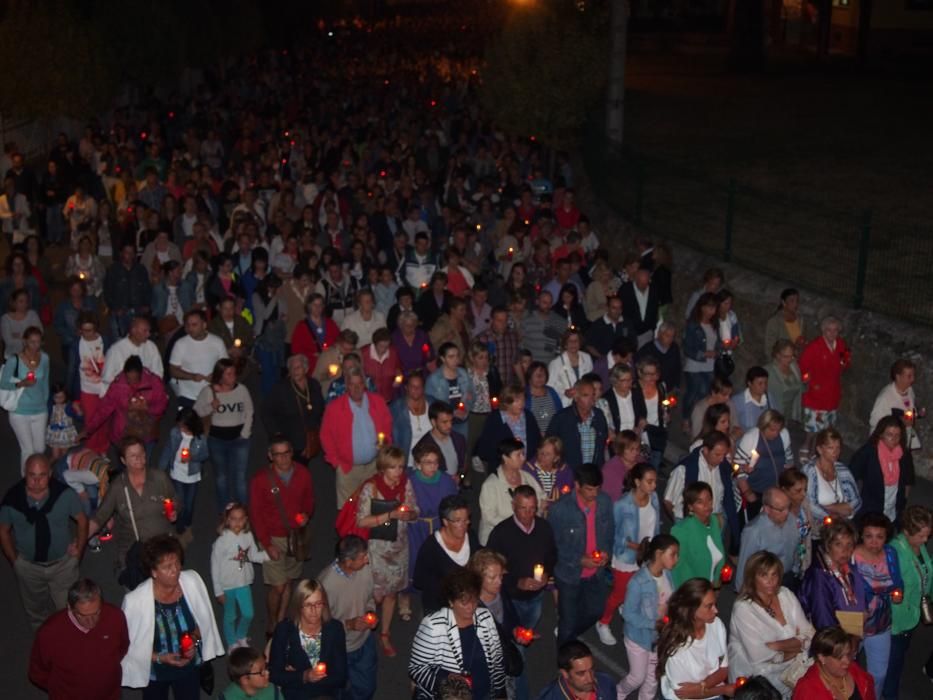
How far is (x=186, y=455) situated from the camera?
35.1ft

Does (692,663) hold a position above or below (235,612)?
above

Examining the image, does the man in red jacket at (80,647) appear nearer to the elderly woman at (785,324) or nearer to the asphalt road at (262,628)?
the asphalt road at (262,628)

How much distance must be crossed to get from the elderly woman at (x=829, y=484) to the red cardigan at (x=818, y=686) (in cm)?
272

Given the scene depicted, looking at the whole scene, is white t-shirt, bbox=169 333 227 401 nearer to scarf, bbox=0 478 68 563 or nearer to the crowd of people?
the crowd of people

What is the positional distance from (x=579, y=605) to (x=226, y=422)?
359cm

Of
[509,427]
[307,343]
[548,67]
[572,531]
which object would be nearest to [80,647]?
[572,531]

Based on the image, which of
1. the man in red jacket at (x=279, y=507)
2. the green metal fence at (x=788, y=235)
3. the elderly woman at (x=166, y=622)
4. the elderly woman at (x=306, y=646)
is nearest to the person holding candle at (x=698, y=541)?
the elderly woman at (x=306, y=646)

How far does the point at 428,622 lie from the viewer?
24.6ft

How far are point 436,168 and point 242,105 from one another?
13.1 metres

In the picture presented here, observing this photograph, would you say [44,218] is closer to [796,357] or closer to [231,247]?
[231,247]

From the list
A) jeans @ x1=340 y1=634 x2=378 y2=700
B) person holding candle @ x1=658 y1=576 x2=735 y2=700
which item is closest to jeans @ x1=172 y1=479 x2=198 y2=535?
jeans @ x1=340 y1=634 x2=378 y2=700

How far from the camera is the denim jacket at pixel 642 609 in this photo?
845 centimetres

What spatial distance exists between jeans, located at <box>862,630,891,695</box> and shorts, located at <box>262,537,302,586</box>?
4.13 meters

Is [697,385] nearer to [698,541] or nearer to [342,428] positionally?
[342,428]
